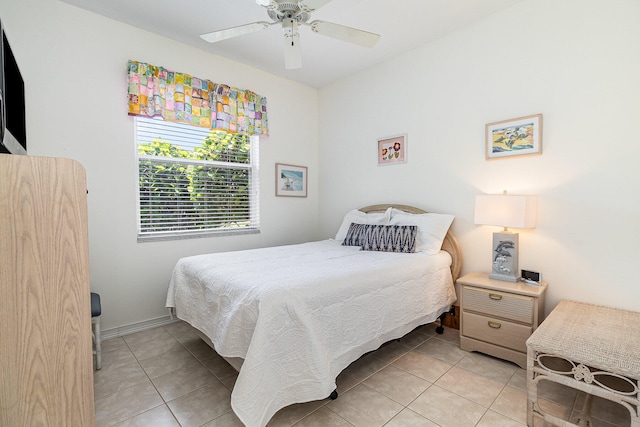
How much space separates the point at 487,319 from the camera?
235 cm

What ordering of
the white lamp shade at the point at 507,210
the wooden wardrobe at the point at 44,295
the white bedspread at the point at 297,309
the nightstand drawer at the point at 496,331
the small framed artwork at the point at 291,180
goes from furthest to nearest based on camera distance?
the small framed artwork at the point at 291,180 → the white lamp shade at the point at 507,210 → the nightstand drawer at the point at 496,331 → the white bedspread at the point at 297,309 → the wooden wardrobe at the point at 44,295

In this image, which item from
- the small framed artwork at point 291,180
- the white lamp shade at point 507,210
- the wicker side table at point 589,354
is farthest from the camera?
the small framed artwork at point 291,180

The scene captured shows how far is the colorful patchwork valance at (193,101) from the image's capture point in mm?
2795

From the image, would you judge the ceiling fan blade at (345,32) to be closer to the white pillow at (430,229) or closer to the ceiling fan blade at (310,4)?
the ceiling fan blade at (310,4)

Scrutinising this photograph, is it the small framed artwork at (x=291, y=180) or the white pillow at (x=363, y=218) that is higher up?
the small framed artwork at (x=291, y=180)

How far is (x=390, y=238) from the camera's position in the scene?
9.50 ft

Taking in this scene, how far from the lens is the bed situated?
152cm

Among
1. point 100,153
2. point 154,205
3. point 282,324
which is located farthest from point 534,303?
point 100,153

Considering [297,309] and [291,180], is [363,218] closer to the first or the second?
[291,180]

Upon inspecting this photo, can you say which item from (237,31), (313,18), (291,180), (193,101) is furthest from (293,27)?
(291,180)

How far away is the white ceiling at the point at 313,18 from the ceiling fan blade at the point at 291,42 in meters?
0.67

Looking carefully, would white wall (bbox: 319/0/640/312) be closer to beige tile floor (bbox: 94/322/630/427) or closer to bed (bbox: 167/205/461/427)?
bed (bbox: 167/205/461/427)

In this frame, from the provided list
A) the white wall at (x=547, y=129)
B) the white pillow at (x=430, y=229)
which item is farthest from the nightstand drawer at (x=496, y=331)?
the white pillow at (x=430, y=229)

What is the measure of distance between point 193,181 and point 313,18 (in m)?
1.98
